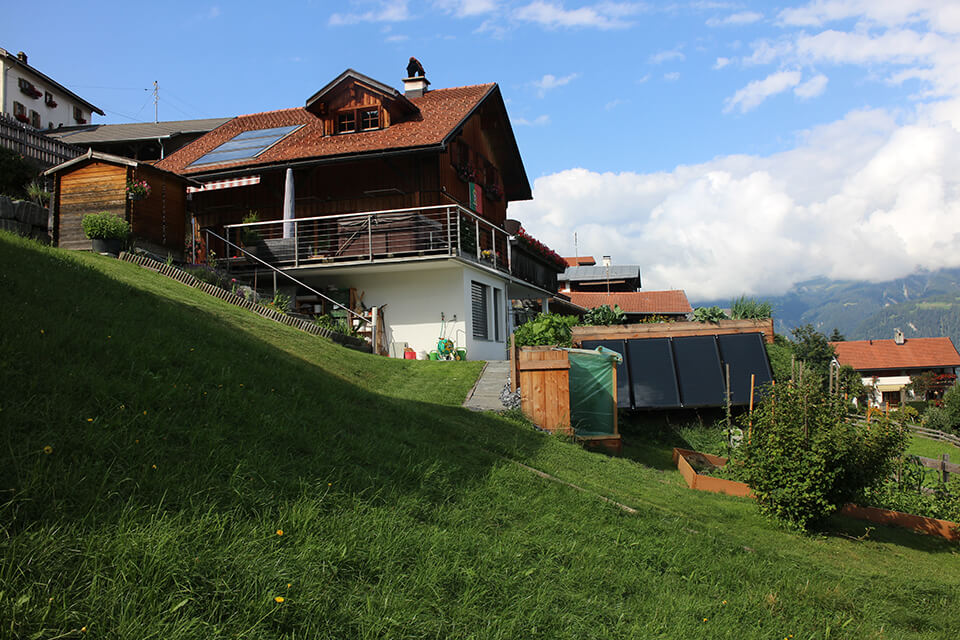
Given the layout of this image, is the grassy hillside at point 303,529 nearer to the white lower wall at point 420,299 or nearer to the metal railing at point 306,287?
the metal railing at point 306,287

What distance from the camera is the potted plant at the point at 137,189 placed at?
1712 centimetres

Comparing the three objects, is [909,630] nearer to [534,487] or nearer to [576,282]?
[534,487]

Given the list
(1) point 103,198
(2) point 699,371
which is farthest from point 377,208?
(2) point 699,371

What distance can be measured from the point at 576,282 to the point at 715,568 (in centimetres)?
6193

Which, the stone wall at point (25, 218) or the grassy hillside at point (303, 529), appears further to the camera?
the stone wall at point (25, 218)

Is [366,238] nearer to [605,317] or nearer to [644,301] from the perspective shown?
[605,317]

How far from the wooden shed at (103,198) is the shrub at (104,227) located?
0.57 metres

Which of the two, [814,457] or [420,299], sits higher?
[420,299]

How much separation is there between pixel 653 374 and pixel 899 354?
3318 inches

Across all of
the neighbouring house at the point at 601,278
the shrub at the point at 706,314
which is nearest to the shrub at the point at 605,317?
the shrub at the point at 706,314

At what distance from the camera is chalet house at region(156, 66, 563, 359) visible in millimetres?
20922

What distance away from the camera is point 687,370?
1588cm

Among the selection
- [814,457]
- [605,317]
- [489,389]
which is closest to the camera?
[814,457]

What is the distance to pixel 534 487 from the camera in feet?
22.9
